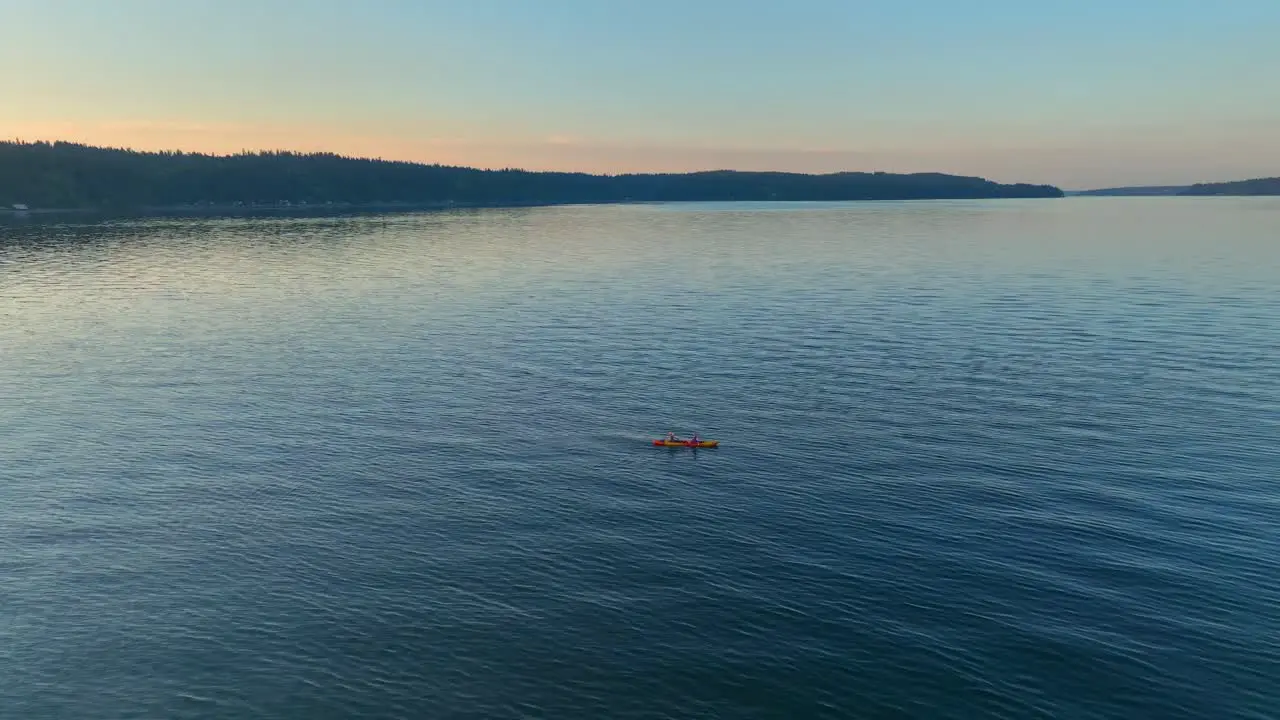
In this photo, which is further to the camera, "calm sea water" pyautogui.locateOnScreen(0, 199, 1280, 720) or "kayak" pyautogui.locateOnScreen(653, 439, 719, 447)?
"kayak" pyautogui.locateOnScreen(653, 439, 719, 447)

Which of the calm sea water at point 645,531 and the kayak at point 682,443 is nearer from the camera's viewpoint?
the calm sea water at point 645,531

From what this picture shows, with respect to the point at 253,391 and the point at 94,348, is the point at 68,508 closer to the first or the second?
the point at 253,391

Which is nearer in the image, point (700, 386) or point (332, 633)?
point (332, 633)

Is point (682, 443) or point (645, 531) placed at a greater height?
point (682, 443)

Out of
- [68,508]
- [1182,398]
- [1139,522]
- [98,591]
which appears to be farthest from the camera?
[1182,398]

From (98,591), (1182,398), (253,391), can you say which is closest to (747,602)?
(98,591)

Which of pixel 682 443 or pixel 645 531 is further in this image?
pixel 682 443

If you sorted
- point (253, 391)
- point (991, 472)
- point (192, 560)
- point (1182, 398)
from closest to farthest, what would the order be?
1. point (192, 560)
2. point (991, 472)
3. point (1182, 398)
4. point (253, 391)
